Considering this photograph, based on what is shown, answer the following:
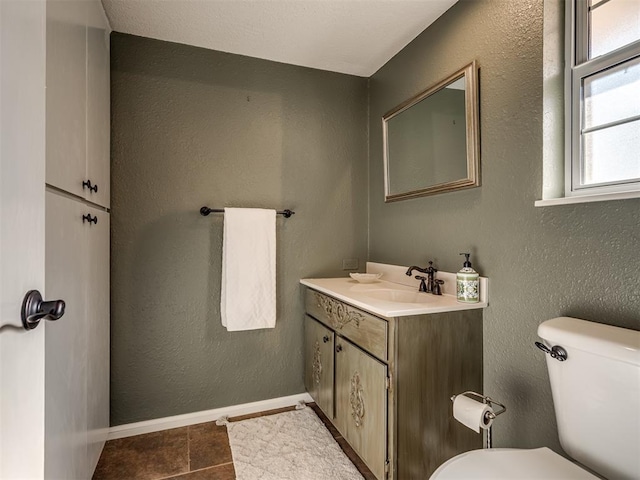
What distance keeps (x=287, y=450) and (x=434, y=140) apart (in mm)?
1819

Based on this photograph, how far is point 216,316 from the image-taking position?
6.62 ft

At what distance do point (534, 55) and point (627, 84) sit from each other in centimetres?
33

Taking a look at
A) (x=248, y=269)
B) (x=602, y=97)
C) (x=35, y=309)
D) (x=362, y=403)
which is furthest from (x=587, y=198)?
(x=248, y=269)

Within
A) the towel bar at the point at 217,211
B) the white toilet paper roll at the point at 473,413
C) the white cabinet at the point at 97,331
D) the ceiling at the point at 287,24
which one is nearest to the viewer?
the white toilet paper roll at the point at 473,413

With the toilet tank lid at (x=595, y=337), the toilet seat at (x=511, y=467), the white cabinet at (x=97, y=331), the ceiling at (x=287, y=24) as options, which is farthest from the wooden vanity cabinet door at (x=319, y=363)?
the ceiling at (x=287, y=24)

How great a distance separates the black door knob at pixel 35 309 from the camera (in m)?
0.57

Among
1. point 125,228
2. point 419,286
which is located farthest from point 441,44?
point 125,228

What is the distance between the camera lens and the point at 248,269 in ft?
6.43

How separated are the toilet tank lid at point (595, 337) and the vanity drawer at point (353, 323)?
1.80ft

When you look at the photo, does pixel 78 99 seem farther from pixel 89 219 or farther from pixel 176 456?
pixel 176 456

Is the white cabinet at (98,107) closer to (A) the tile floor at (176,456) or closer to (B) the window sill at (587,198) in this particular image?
(A) the tile floor at (176,456)

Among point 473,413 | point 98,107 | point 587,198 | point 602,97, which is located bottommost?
point 473,413

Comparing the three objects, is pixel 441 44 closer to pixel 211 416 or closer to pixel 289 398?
pixel 289 398

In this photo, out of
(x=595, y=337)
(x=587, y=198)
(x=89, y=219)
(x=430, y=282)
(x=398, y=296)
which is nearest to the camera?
(x=595, y=337)
